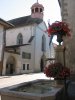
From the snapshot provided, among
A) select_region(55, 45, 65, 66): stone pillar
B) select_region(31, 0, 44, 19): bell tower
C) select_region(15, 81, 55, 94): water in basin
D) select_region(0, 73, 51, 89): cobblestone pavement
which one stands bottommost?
select_region(0, 73, 51, 89): cobblestone pavement

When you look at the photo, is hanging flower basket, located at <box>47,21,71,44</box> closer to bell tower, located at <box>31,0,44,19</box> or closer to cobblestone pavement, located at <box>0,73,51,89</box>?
cobblestone pavement, located at <box>0,73,51,89</box>

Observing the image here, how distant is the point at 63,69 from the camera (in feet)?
19.9

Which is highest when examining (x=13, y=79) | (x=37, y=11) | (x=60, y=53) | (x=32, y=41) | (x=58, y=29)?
(x=37, y=11)

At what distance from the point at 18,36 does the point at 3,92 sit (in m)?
37.0

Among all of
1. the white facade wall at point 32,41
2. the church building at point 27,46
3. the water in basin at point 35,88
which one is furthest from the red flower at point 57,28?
the white facade wall at point 32,41

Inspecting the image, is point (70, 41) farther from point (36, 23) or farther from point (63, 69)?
point (36, 23)

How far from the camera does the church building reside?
102ft

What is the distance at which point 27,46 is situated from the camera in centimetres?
3566

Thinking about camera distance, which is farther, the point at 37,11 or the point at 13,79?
the point at 37,11

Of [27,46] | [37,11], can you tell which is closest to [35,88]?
[27,46]

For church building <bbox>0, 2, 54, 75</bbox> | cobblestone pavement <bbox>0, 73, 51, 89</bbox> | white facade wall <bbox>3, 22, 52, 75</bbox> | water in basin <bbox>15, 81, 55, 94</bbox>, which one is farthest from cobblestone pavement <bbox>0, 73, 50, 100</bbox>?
white facade wall <bbox>3, 22, 52, 75</bbox>

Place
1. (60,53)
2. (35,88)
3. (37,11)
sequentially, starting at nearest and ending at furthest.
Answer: (35,88), (60,53), (37,11)

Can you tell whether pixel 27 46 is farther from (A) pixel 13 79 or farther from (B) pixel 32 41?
(A) pixel 13 79

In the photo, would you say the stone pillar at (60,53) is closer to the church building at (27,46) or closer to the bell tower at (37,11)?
the church building at (27,46)
